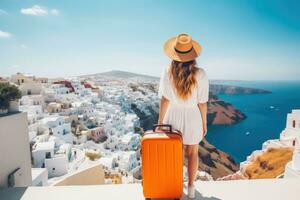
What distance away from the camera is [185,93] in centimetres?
177

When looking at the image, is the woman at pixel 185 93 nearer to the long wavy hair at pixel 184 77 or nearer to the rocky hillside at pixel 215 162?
the long wavy hair at pixel 184 77

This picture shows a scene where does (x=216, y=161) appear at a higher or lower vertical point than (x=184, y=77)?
lower

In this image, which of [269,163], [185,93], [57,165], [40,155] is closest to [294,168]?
[185,93]

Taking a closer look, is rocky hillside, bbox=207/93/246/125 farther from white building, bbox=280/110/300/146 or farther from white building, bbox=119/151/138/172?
white building, bbox=280/110/300/146

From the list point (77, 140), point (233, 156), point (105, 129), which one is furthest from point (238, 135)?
point (77, 140)

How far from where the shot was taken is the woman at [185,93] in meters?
1.76

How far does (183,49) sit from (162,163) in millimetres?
857

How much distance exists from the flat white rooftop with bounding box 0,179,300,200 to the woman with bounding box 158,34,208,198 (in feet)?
0.94

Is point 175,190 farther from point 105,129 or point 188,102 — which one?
point 105,129

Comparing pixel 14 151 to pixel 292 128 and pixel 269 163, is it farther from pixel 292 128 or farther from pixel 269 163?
pixel 292 128

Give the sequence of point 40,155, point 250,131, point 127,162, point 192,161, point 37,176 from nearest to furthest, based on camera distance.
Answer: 1. point 192,161
2. point 37,176
3. point 40,155
4. point 127,162
5. point 250,131

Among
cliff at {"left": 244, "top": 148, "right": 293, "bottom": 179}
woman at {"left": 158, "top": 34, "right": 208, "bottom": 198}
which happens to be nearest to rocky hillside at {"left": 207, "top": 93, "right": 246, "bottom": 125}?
cliff at {"left": 244, "top": 148, "right": 293, "bottom": 179}

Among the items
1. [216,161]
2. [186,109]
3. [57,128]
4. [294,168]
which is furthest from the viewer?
[216,161]

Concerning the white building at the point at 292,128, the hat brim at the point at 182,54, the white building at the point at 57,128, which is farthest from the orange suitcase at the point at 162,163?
the white building at the point at 57,128
